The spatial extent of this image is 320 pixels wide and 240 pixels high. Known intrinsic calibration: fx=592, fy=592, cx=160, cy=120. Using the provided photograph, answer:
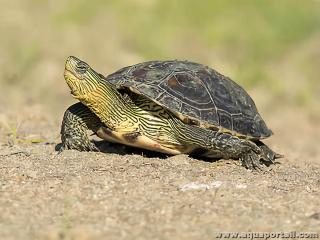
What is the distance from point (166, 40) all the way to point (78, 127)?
9.79 m

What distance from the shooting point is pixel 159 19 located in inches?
649

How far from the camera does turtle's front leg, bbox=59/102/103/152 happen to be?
581 centimetres

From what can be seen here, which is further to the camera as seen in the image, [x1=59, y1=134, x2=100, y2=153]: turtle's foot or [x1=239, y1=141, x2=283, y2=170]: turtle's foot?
[x1=59, y1=134, x2=100, y2=153]: turtle's foot

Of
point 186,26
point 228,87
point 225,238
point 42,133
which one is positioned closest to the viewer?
point 225,238

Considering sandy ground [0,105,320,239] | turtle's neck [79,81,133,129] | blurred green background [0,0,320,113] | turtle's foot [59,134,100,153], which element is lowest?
sandy ground [0,105,320,239]

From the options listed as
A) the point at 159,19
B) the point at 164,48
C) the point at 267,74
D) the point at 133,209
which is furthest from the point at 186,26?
the point at 133,209

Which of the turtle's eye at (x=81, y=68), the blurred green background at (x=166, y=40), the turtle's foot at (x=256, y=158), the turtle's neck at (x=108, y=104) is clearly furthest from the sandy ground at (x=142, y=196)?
the blurred green background at (x=166, y=40)

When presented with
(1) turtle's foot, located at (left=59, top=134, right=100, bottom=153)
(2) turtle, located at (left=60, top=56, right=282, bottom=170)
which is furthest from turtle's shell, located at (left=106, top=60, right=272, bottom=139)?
(1) turtle's foot, located at (left=59, top=134, right=100, bottom=153)

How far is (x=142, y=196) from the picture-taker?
4.26 metres

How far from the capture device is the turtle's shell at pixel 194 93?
18.4 ft

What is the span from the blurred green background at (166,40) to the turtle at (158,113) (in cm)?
512

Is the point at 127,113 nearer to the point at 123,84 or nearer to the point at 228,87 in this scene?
the point at 123,84

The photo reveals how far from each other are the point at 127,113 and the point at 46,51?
8273 mm

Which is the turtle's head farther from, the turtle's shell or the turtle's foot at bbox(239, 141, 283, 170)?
the turtle's foot at bbox(239, 141, 283, 170)
